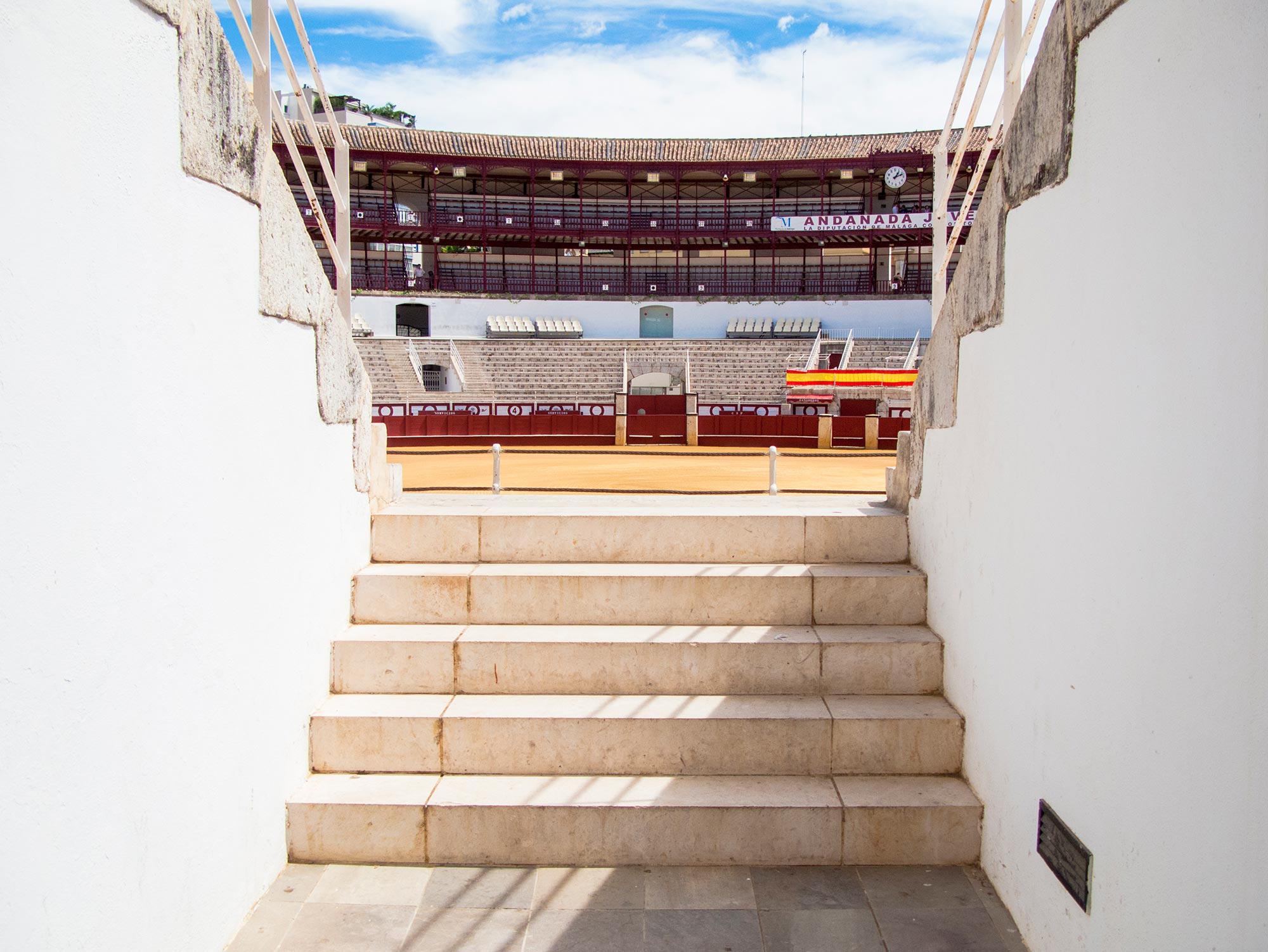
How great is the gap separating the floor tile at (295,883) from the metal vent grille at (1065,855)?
2.86m

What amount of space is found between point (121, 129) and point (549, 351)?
32.5 m

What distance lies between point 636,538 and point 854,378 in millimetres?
20230

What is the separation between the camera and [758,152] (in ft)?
135

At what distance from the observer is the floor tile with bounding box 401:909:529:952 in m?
3.35

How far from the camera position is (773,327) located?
38.6m

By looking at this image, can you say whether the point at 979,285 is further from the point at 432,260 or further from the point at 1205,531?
the point at 432,260

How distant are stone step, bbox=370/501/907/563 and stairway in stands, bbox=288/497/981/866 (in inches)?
0.4

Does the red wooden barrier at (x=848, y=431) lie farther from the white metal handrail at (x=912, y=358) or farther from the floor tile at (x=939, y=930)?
the floor tile at (x=939, y=930)

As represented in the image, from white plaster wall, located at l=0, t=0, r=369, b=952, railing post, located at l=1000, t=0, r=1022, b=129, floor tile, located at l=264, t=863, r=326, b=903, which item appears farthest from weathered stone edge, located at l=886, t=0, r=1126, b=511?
floor tile, located at l=264, t=863, r=326, b=903

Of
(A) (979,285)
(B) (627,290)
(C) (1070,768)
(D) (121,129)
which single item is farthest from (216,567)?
(B) (627,290)

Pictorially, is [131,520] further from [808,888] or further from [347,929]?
[808,888]

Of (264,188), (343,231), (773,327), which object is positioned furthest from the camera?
(773,327)

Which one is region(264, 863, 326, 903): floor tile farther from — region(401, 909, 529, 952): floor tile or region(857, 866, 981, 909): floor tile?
region(857, 866, 981, 909): floor tile

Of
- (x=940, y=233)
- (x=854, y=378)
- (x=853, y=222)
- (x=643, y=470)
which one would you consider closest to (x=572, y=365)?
(x=854, y=378)
